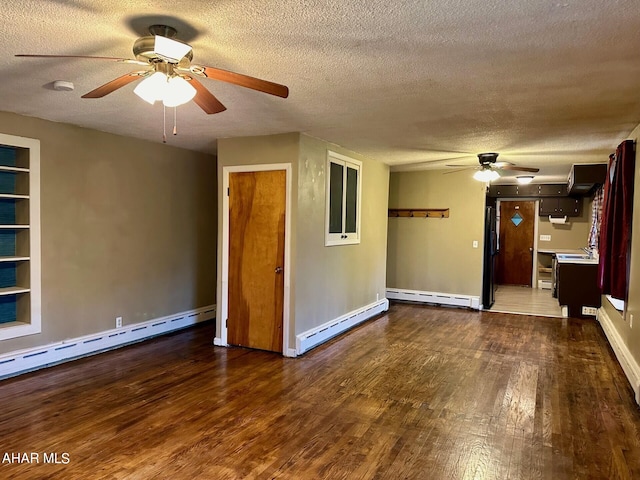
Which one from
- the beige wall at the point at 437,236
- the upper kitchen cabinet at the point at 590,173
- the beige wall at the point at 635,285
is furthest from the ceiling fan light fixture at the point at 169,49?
the upper kitchen cabinet at the point at 590,173

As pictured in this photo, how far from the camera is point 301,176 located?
4520 millimetres

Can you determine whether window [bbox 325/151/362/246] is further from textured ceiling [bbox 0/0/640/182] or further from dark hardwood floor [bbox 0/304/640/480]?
dark hardwood floor [bbox 0/304/640/480]

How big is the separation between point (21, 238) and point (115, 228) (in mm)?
908

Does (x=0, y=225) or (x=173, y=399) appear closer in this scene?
(x=173, y=399)

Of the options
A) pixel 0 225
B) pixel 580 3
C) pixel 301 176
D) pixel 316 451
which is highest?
pixel 580 3

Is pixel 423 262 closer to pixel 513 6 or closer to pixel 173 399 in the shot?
pixel 173 399

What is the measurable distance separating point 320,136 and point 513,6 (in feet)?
9.62

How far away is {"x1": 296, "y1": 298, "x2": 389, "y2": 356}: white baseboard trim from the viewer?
4.65m

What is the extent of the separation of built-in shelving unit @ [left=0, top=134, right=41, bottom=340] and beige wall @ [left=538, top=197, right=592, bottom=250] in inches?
367

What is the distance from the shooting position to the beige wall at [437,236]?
23.5ft

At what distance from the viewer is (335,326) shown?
5.33 m

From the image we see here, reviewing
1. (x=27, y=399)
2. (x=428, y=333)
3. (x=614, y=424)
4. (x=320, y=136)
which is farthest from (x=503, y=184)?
(x=27, y=399)

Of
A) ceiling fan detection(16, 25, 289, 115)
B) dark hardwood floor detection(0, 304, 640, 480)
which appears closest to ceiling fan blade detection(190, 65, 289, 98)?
ceiling fan detection(16, 25, 289, 115)

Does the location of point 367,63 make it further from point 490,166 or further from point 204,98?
point 490,166
